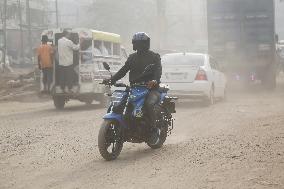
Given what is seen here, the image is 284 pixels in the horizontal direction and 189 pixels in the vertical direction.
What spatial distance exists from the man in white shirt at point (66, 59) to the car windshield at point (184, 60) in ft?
9.00

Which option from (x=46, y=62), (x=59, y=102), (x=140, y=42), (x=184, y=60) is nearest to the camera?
(x=140, y=42)

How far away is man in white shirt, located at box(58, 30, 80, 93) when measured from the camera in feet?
50.7

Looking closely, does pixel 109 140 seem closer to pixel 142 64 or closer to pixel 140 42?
pixel 142 64

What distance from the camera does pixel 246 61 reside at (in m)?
21.6

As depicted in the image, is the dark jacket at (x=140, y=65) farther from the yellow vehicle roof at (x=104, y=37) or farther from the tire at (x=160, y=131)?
the yellow vehicle roof at (x=104, y=37)

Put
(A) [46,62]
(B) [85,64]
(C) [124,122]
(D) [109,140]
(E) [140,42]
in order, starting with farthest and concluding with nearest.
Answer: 1. (B) [85,64]
2. (A) [46,62]
3. (E) [140,42]
4. (C) [124,122]
5. (D) [109,140]

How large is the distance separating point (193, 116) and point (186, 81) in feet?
8.16

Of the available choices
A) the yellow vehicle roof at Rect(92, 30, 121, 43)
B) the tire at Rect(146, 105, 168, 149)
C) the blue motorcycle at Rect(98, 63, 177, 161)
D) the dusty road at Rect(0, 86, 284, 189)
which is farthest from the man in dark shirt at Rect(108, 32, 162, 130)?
the yellow vehicle roof at Rect(92, 30, 121, 43)

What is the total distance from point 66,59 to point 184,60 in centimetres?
351

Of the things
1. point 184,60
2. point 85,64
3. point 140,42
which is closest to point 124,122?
point 140,42

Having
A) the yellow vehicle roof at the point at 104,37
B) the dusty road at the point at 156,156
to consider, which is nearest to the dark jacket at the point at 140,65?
the dusty road at the point at 156,156

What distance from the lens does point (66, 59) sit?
15578 millimetres

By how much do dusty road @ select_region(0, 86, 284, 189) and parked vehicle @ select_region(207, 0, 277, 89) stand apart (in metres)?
8.70

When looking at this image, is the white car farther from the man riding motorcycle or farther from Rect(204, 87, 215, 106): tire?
the man riding motorcycle
